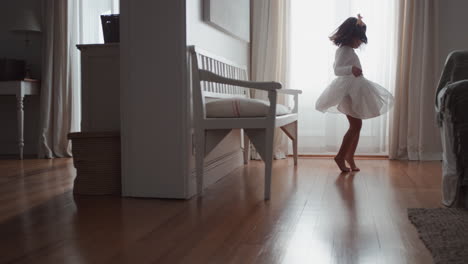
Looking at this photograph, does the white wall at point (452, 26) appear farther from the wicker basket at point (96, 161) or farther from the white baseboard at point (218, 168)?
the wicker basket at point (96, 161)

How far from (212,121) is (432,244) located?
137 cm

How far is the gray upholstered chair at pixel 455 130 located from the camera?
2123mm

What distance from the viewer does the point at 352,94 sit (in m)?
3.48

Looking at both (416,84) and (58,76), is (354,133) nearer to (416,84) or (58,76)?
(416,84)

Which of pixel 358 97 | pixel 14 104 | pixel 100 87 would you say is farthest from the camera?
pixel 14 104

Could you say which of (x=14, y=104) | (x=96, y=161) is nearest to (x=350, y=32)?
(x=96, y=161)

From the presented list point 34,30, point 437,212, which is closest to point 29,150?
point 34,30

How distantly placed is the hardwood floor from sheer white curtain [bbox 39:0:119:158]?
147 centimetres

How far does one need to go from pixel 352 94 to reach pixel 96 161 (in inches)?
69.9

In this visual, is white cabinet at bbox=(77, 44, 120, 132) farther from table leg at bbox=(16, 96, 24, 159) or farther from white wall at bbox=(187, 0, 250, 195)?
table leg at bbox=(16, 96, 24, 159)

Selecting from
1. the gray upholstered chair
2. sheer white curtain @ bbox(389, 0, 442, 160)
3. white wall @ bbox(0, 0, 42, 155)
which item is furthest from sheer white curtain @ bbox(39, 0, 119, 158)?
the gray upholstered chair

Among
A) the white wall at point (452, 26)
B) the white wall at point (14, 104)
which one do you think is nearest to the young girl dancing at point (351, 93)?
the white wall at point (452, 26)

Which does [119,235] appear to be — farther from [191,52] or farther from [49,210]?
[191,52]

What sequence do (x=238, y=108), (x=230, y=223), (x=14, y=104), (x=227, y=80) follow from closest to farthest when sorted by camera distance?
1. (x=230, y=223)
2. (x=227, y=80)
3. (x=238, y=108)
4. (x=14, y=104)
